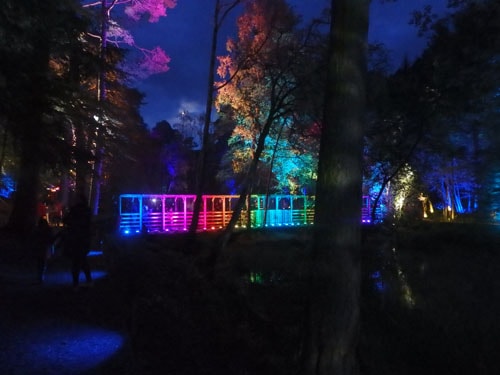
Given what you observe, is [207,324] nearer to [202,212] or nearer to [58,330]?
[58,330]

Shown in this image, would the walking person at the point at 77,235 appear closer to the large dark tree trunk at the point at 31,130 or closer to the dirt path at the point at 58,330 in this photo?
the dirt path at the point at 58,330

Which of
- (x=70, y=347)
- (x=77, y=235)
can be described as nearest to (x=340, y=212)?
(x=70, y=347)

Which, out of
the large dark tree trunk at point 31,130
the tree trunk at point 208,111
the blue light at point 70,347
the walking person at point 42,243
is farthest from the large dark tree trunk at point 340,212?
the tree trunk at point 208,111

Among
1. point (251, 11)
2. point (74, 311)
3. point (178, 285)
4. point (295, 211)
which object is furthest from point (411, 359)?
point (295, 211)

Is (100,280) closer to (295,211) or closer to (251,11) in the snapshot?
(251,11)

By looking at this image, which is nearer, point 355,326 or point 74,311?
point 355,326

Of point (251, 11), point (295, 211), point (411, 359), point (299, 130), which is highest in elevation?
point (251, 11)

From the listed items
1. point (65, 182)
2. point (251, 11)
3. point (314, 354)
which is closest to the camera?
point (314, 354)

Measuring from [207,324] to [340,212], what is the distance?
281 cm

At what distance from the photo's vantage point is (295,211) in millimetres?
32188

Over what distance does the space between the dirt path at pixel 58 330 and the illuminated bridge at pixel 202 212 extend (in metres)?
12.0

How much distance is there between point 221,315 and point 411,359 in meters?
2.71

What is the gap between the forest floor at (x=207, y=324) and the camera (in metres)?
5.21

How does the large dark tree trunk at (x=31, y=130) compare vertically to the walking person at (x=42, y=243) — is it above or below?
above
